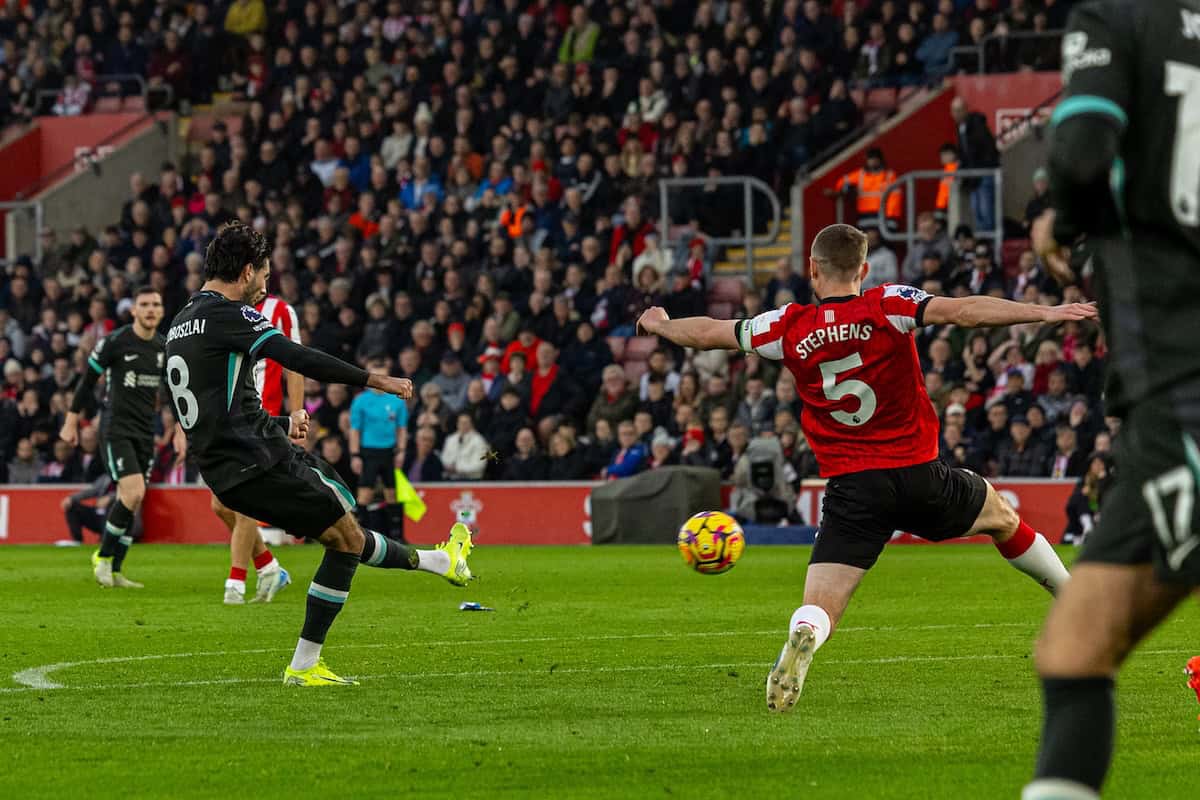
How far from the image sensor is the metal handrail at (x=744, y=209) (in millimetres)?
→ 26250

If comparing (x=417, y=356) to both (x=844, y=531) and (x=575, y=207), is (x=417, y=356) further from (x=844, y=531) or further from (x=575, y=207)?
(x=844, y=531)

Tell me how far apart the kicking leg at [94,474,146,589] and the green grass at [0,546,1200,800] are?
3.31ft

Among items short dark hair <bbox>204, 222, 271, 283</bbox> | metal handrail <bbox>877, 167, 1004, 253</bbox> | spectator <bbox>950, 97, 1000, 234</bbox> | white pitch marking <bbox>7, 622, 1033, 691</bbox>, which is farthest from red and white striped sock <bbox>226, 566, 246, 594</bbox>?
spectator <bbox>950, 97, 1000, 234</bbox>

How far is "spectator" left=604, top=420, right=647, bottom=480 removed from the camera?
2361cm

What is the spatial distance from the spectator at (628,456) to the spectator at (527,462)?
2.86 ft

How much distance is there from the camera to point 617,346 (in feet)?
86.5

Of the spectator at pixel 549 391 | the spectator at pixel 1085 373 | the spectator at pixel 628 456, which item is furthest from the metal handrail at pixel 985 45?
the spectator at pixel 628 456

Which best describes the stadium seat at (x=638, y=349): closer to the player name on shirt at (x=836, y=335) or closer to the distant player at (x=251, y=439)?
the distant player at (x=251, y=439)

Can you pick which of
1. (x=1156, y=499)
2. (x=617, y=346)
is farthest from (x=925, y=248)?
(x=1156, y=499)

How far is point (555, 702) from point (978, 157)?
1860 cm

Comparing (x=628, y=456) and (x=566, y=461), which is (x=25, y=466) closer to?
(x=566, y=461)

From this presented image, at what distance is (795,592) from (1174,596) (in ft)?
36.5

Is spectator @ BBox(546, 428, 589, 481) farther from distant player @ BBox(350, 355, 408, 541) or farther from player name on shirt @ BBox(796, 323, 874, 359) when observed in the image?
player name on shirt @ BBox(796, 323, 874, 359)

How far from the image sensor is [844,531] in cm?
817
